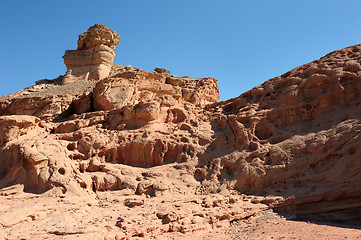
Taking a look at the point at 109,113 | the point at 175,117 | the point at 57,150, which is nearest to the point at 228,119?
the point at 175,117

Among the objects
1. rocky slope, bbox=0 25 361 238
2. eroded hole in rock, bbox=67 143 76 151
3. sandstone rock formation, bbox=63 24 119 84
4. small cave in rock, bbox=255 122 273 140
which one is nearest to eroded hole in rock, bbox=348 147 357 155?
rocky slope, bbox=0 25 361 238

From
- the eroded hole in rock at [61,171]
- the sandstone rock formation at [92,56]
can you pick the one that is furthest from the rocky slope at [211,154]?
the sandstone rock formation at [92,56]

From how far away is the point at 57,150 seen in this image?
36.6 ft

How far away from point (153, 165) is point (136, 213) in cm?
329

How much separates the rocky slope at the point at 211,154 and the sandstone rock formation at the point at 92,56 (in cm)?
1637

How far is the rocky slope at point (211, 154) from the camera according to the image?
9055 millimetres

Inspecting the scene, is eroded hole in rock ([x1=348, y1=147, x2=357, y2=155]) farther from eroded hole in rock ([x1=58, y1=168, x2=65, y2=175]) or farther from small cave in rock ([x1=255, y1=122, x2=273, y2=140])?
eroded hole in rock ([x1=58, y1=168, x2=65, y2=175])

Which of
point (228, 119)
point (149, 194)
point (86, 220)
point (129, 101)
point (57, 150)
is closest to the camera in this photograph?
point (86, 220)

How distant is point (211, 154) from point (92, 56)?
22.6 metres

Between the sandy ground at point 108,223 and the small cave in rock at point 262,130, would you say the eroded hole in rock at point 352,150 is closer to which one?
the sandy ground at point 108,223

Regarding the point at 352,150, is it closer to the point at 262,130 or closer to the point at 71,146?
the point at 262,130

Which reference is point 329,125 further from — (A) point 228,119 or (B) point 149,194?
(B) point 149,194

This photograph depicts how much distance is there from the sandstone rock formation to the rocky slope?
16.4 metres

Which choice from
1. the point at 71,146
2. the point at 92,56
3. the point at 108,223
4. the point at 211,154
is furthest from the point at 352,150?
the point at 92,56
